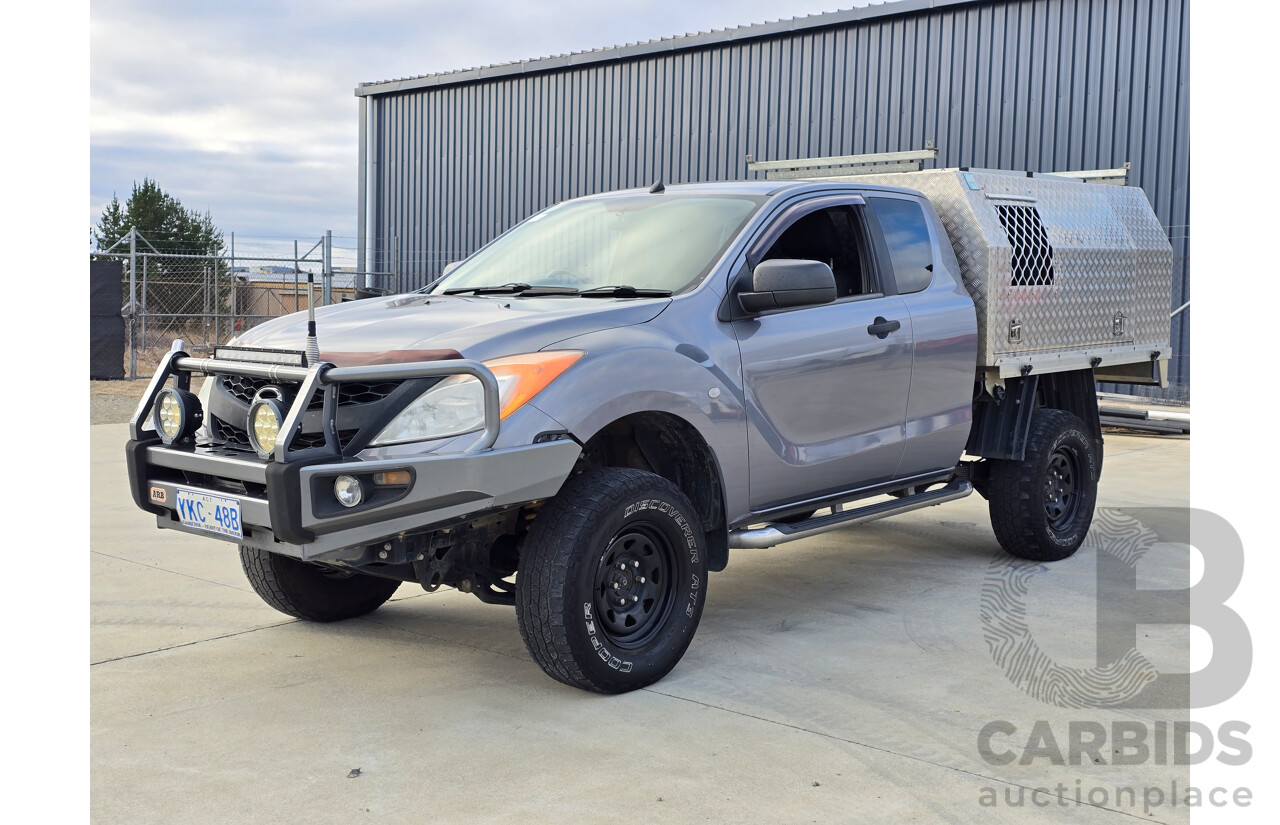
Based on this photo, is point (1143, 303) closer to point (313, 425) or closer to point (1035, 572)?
point (1035, 572)

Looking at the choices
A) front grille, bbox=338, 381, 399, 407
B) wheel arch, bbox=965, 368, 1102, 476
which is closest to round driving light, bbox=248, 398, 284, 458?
front grille, bbox=338, 381, 399, 407

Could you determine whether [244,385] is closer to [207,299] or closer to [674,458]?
[674,458]

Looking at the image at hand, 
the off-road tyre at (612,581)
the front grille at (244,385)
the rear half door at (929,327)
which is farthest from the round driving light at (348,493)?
the rear half door at (929,327)

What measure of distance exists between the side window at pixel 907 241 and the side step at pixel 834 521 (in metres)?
1.05

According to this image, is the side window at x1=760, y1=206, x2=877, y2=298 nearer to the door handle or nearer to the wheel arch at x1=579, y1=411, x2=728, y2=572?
the door handle

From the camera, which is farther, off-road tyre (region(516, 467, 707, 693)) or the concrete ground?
off-road tyre (region(516, 467, 707, 693))

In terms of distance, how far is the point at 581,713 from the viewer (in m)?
4.32

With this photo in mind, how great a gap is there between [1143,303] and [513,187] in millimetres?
→ 15545

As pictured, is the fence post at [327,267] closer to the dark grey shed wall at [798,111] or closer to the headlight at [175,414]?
the dark grey shed wall at [798,111]

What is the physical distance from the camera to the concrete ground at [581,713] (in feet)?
11.6

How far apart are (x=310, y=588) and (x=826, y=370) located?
97.8 inches

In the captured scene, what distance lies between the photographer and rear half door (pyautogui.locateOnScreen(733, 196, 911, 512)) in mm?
5094

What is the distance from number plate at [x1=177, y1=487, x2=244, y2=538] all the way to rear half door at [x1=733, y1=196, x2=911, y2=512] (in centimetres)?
206

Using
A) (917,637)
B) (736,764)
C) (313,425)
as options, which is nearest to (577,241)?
(313,425)
